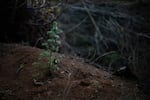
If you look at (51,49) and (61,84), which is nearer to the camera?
(61,84)

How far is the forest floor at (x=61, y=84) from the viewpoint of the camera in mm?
2885

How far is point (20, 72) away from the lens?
330cm

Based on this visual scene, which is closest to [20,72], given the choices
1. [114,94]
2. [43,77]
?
[43,77]

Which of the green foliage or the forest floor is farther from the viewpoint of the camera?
the green foliage

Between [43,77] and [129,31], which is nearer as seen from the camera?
[43,77]

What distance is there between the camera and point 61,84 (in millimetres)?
3027

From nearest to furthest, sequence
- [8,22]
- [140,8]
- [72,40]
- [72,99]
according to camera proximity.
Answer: [72,99] < [8,22] < [140,8] < [72,40]

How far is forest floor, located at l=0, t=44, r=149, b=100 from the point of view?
288 cm

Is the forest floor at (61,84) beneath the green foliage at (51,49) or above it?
beneath

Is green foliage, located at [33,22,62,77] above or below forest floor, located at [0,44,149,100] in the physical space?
Answer: above

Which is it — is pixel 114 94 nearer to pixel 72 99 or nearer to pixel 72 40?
pixel 72 99

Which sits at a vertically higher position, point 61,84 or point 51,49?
point 51,49

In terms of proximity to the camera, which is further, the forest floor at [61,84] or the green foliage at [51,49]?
the green foliage at [51,49]

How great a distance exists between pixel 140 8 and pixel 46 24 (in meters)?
1.83
